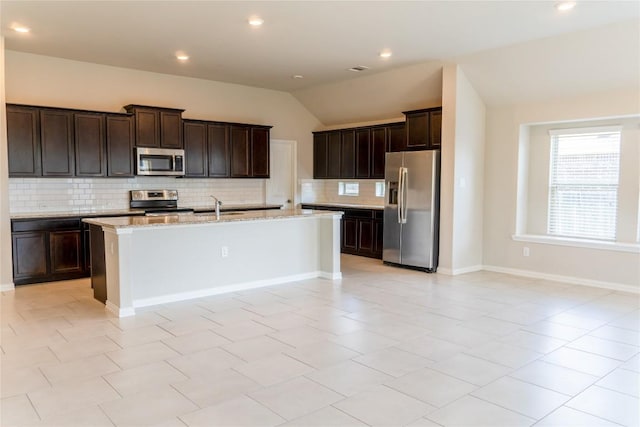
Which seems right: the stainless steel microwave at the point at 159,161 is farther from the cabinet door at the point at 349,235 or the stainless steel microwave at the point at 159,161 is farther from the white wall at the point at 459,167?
the white wall at the point at 459,167

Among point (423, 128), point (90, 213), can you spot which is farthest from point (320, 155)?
point (90, 213)

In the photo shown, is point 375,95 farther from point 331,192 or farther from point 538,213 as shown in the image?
point 538,213

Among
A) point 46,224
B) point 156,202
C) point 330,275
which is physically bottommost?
point 330,275

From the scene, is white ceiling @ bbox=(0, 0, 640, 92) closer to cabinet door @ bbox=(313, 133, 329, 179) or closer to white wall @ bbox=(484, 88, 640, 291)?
white wall @ bbox=(484, 88, 640, 291)

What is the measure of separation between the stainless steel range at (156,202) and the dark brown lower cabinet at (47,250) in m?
1.10

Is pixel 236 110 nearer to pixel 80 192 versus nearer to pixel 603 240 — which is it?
pixel 80 192

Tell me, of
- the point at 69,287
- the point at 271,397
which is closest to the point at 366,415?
the point at 271,397

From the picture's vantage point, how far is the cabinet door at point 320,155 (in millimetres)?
9320

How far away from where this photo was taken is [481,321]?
4.46 m

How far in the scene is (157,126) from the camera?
702 cm

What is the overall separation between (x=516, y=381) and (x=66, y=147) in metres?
5.98

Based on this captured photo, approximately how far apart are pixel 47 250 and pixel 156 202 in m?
1.75

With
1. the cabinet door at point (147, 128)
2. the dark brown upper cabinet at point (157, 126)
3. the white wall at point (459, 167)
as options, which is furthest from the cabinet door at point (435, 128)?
the cabinet door at point (147, 128)

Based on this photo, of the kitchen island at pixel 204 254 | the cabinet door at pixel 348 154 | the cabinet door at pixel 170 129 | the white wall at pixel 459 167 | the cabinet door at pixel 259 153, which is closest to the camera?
the kitchen island at pixel 204 254
